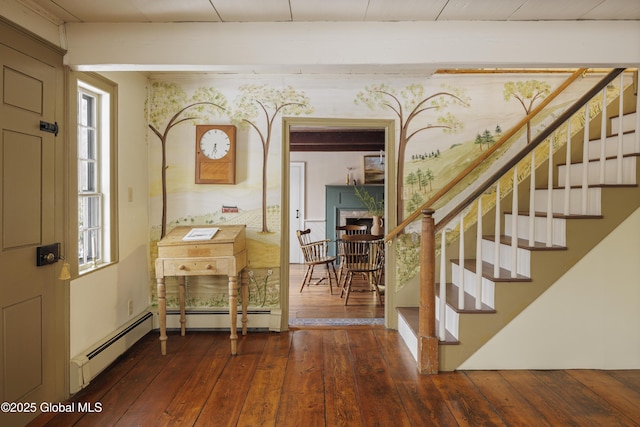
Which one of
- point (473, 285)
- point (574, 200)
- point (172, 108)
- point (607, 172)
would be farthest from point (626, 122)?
point (172, 108)

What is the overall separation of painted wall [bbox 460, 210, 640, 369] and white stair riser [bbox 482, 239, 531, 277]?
0.75 ft

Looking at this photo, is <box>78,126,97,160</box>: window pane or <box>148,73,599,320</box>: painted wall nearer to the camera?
<box>78,126,97,160</box>: window pane

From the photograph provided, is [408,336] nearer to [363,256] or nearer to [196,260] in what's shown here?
[196,260]

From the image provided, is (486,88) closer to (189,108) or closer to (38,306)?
Answer: (189,108)

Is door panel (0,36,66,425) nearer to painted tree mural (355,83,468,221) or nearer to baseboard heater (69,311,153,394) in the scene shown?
baseboard heater (69,311,153,394)

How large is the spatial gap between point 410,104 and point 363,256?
2.16m

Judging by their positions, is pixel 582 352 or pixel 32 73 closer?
pixel 32 73

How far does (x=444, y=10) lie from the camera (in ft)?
7.86

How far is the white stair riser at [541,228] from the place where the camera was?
123 inches

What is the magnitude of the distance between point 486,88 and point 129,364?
394 cm

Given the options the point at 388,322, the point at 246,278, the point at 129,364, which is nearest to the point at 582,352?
the point at 388,322

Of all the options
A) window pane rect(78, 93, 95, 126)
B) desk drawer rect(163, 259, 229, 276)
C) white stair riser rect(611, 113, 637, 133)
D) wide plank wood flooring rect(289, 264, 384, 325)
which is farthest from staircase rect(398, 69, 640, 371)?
window pane rect(78, 93, 95, 126)

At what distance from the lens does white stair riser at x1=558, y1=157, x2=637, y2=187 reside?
312 centimetres

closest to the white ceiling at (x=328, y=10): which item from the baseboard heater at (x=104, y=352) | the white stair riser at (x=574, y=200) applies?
the white stair riser at (x=574, y=200)
